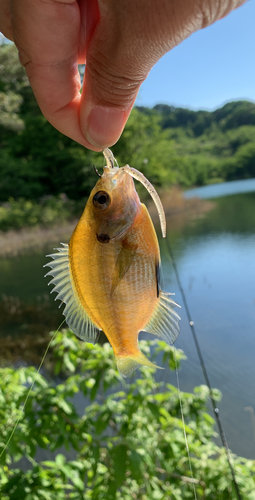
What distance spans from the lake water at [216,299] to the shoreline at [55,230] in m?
0.54

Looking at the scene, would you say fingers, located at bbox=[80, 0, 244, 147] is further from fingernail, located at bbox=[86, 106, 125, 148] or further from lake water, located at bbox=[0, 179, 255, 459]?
lake water, located at bbox=[0, 179, 255, 459]

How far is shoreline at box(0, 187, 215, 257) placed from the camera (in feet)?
30.6

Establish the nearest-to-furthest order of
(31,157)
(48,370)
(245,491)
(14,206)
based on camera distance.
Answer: (245,491), (48,370), (14,206), (31,157)

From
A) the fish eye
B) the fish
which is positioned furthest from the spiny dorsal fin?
the fish eye

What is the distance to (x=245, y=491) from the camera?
5.34ft

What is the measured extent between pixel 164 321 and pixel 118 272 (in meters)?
0.19

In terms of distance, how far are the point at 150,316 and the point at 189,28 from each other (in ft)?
2.18

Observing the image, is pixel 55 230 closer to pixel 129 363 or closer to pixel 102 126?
pixel 102 126

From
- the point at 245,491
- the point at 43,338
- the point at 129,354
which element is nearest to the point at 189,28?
the point at 129,354

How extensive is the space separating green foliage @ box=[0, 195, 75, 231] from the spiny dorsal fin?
33.0ft

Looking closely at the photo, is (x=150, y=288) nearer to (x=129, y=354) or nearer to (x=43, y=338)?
(x=129, y=354)

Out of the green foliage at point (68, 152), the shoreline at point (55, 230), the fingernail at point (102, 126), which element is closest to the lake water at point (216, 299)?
the shoreline at point (55, 230)

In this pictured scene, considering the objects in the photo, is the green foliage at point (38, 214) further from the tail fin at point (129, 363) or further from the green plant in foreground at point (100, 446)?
the tail fin at point (129, 363)

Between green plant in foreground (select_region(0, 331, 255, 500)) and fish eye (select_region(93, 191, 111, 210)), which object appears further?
green plant in foreground (select_region(0, 331, 255, 500))
